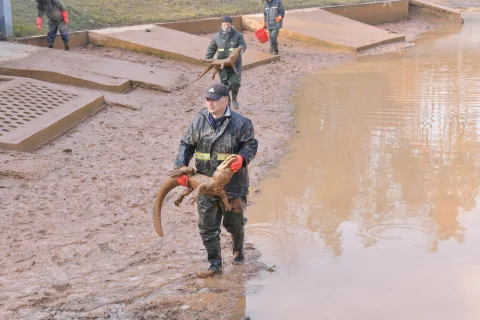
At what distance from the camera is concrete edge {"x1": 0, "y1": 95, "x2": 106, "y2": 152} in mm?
9506

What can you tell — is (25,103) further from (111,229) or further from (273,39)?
(273,39)

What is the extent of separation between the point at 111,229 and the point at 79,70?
22.8 feet

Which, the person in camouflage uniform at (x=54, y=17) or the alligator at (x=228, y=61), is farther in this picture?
the person in camouflage uniform at (x=54, y=17)

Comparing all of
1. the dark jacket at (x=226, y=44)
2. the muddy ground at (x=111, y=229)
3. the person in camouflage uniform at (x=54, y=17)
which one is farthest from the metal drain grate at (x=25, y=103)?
the person in camouflage uniform at (x=54, y=17)

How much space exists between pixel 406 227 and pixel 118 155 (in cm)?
428

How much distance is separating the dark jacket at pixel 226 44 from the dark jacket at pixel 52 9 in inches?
198

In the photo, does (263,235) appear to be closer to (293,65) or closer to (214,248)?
(214,248)

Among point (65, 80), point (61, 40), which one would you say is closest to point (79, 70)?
point (65, 80)

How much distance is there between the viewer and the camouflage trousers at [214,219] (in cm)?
610

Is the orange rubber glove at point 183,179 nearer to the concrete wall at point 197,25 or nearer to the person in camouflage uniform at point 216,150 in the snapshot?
the person in camouflage uniform at point 216,150

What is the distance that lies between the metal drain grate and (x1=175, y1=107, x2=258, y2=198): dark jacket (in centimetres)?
449

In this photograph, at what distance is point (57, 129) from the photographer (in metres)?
10.6

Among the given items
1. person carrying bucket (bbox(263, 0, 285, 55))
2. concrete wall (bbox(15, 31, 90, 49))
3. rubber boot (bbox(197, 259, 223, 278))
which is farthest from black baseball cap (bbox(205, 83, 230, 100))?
person carrying bucket (bbox(263, 0, 285, 55))

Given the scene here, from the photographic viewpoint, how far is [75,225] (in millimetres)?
7434
